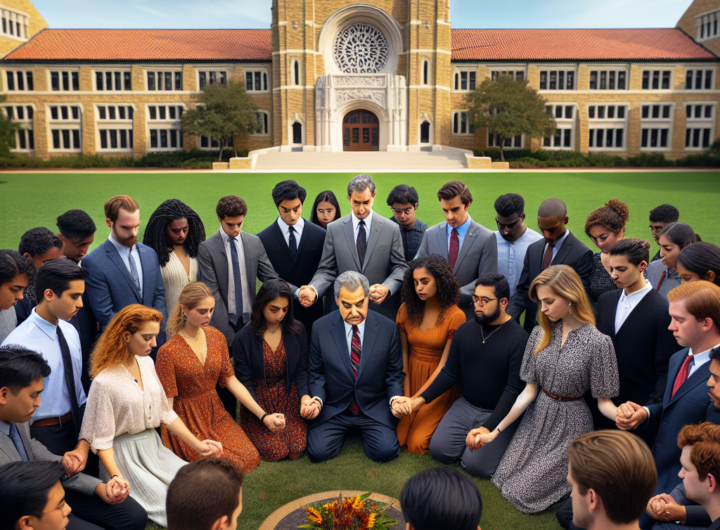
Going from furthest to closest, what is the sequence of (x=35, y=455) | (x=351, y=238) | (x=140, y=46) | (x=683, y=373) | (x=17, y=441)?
(x=140, y=46), (x=351, y=238), (x=683, y=373), (x=35, y=455), (x=17, y=441)

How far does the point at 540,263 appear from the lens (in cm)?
A: 620

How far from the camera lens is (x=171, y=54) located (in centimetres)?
5147

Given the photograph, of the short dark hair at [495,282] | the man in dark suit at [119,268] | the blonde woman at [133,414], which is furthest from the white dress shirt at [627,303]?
the man in dark suit at [119,268]

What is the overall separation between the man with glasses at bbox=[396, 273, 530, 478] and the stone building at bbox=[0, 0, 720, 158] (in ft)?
146

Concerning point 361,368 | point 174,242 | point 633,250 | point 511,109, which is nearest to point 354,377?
point 361,368

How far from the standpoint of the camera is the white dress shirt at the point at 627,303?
15.3 feet

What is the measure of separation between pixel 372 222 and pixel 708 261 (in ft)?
10.9

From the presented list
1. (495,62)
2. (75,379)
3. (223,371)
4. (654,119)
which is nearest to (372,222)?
(223,371)

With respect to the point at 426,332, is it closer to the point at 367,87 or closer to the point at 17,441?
the point at 17,441

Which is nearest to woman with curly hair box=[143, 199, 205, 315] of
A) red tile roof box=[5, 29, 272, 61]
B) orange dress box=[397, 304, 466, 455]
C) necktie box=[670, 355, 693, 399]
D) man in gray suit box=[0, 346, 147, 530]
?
man in gray suit box=[0, 346, 147, 530]

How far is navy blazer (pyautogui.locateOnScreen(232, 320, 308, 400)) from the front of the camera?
5.41 metres

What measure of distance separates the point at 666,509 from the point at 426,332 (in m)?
2.71

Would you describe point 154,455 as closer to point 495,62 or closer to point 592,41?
point 495,62

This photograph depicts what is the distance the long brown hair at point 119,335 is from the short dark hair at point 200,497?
5.87 feet
